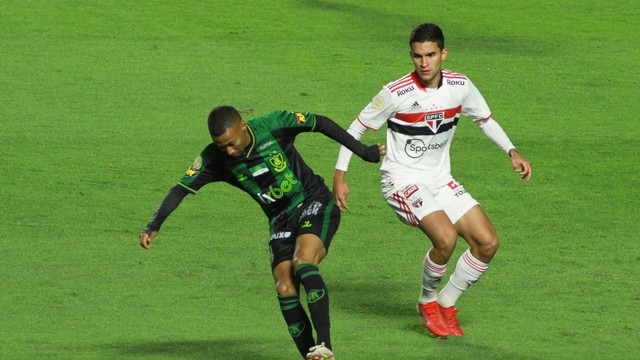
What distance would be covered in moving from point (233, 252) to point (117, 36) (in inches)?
269

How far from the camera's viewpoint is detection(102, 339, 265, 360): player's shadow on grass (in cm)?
855

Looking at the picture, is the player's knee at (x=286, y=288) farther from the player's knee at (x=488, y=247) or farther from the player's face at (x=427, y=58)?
the player's face at (x=427, y=58)

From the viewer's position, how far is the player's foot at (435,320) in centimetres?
908

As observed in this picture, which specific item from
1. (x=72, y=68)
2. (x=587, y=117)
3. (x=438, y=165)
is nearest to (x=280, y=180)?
(x=438, y=165)

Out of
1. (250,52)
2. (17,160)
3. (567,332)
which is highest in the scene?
(250,52)

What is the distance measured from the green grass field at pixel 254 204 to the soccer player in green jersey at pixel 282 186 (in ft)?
2.12

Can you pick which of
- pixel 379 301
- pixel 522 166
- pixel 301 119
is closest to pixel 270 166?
pixel 301 119

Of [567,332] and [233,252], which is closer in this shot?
[567,332]

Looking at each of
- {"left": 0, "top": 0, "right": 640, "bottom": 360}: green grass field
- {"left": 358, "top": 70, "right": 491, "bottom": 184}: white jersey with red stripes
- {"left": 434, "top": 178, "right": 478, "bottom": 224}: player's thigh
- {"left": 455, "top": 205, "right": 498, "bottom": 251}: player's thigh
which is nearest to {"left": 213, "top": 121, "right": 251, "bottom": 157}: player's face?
{"left": 358, "top": 70, "right": 491, "bottom": 184}: white jersey with red stripes

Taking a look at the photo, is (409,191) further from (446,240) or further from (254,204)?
(254,204)

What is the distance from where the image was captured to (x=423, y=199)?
351 inches

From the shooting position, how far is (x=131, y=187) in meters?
12.6

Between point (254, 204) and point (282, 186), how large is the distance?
393cm

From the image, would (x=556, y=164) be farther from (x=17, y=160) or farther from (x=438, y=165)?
(x=17, y=160)
